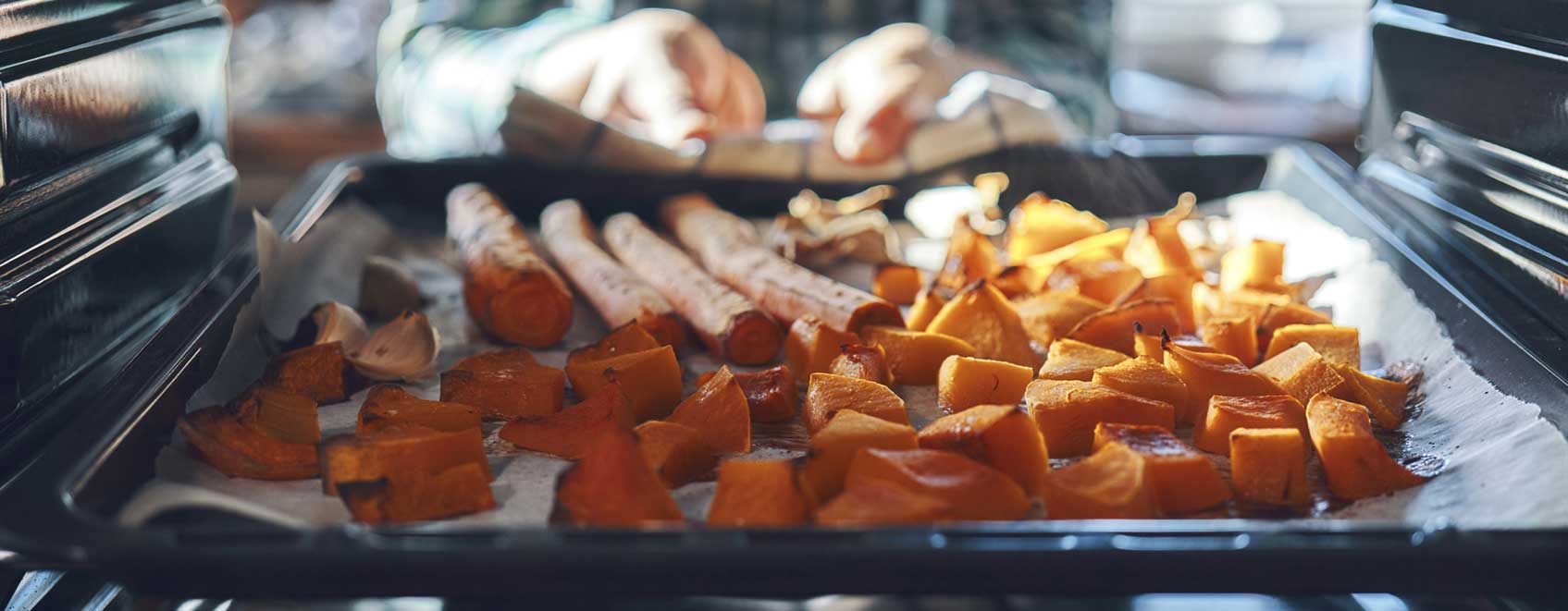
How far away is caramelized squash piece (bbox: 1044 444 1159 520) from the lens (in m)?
0.75

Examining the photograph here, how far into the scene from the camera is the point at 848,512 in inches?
28.7

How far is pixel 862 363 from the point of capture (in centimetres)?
102

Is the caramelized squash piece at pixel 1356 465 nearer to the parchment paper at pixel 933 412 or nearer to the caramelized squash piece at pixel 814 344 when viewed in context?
the parchment paper at pixel 933 412

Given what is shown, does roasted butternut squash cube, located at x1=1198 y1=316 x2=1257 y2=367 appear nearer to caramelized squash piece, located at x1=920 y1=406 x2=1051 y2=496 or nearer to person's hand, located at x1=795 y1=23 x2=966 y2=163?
caramelized squash piece, located at x1=920 y1=406 x2=1051 y2=496

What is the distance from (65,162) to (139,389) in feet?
0.85

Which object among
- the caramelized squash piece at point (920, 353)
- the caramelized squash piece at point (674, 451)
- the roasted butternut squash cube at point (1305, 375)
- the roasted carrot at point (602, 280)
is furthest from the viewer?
the roasted carrot at point (602, 280)

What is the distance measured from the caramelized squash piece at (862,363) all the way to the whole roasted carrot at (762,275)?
0.09m

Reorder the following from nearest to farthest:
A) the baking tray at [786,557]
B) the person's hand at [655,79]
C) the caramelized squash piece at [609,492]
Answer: the baking tray at [786,557] → the caramelized squash piece at [609,492] → the person's hand at [655,79]

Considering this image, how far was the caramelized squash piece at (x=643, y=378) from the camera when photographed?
98 centimetres

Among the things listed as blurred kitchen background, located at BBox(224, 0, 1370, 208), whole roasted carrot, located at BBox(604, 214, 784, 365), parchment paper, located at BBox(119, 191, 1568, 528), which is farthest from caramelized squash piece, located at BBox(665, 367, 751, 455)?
blurred kitchen background, located at BBox(224, 0, 1370, 208)

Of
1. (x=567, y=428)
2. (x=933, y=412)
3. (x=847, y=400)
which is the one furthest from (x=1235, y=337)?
(x=567, y=428)

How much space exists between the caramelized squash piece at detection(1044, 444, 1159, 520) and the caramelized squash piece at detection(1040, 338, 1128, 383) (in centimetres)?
22

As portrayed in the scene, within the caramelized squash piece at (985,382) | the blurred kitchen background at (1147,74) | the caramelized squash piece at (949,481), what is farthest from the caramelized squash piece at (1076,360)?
the blurred kitchen background at (1147,74)

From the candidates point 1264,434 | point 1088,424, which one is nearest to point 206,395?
point 1088,424
